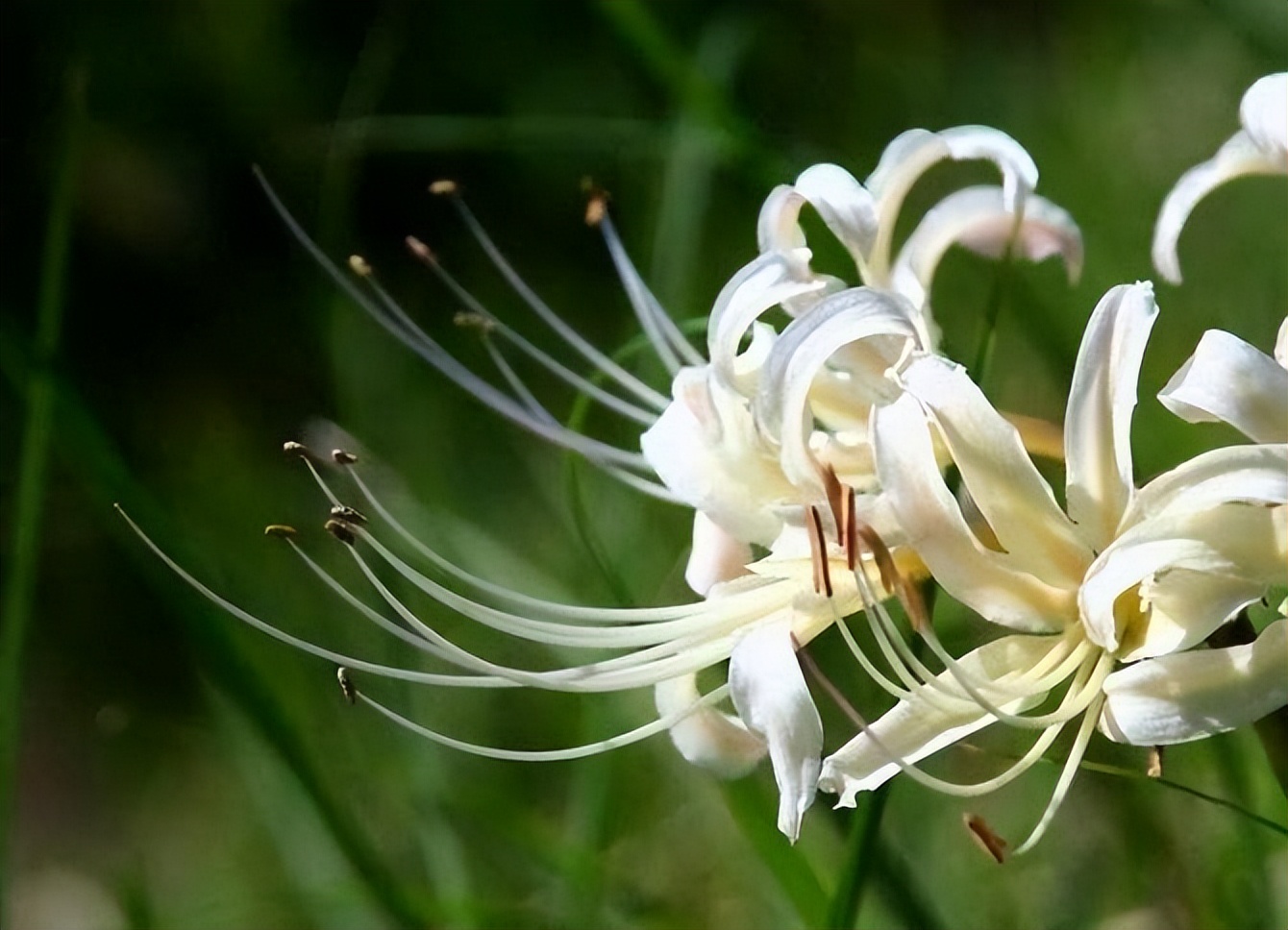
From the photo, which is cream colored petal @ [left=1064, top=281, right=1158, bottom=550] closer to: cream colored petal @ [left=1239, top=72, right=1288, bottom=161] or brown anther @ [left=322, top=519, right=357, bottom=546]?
cream colored petal @ [left=1239, top=72, right=1288, bottom=161]

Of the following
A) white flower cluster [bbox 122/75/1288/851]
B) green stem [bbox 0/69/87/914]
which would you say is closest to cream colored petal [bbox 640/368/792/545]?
white flower cluster [bbox 122/75/1288/851]

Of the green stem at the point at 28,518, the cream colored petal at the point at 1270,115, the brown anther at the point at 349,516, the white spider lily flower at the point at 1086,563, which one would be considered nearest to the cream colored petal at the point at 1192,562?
the white spider lily flower at the point at 1086,563

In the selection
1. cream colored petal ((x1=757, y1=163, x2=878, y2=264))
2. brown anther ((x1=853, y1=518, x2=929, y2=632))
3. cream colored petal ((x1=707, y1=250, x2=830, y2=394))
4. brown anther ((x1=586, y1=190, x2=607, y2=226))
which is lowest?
brown anther ((x1=853, y1=518, x2=929, y2=632))

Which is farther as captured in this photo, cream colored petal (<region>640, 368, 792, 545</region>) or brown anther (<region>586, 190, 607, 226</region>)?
brown anther (<region>586, 190, 607, 226</region>)

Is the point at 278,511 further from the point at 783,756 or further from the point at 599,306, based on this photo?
the point at 783,756

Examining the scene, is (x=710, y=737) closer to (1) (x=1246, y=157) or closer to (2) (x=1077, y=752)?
(2) (x=1077, y=752)

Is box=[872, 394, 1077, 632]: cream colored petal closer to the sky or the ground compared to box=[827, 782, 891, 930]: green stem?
closer to the sky
